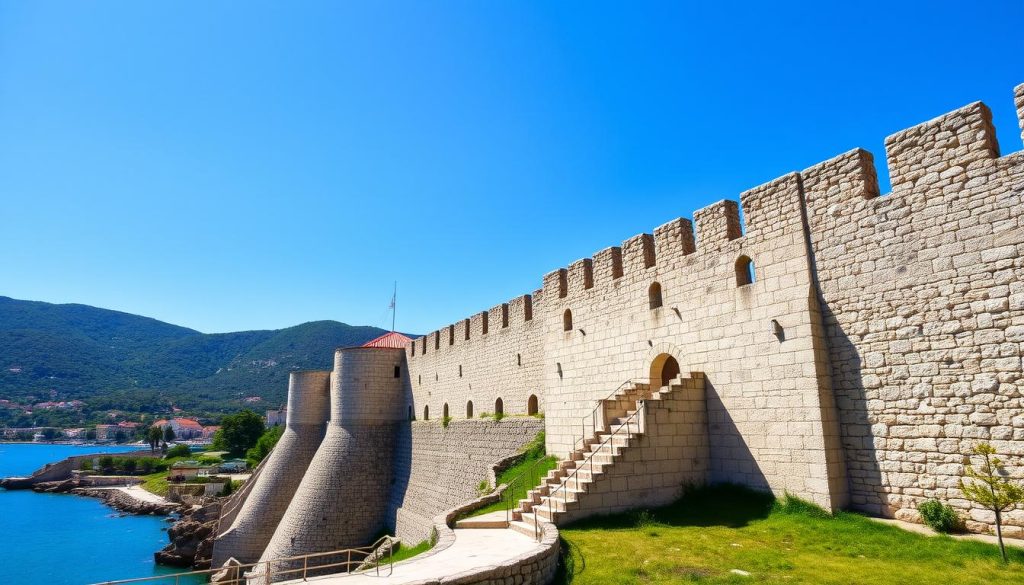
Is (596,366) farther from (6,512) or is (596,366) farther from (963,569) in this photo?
(6,512)

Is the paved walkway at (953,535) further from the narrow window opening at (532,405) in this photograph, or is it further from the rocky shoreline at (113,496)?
the rocky shoreline at (113,496)

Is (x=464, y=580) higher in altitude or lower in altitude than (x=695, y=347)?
lower

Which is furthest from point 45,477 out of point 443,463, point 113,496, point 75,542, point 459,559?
point 459,559

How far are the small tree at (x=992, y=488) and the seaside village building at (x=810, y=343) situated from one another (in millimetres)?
178

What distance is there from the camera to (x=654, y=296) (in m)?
13.1

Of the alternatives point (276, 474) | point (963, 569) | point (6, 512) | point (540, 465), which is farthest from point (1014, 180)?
point (6, 512)

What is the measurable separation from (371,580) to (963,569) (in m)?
6.74

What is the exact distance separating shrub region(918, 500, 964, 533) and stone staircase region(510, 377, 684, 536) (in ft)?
13.9

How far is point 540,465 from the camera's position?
15234 millimetres

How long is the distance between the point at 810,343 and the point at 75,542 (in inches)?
1980

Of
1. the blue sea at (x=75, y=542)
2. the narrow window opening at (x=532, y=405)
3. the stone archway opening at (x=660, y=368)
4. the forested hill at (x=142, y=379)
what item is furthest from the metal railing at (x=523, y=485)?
the forested hill at (x=142, y=379)

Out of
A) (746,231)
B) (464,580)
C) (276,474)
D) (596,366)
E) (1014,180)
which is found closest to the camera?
(464,580)

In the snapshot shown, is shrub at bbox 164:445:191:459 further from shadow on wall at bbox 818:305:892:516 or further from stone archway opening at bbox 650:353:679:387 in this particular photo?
shadow on wall at bbox 818:305:892:516

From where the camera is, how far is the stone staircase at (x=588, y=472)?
9766mm
